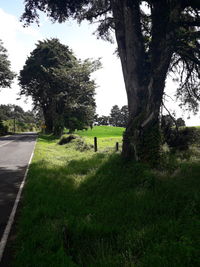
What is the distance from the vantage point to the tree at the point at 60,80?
129ft

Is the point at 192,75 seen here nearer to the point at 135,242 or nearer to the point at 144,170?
the point at 144,170

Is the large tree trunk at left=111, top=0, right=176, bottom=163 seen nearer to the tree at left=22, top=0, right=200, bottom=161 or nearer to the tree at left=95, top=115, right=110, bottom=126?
the tree at left=22, top=0, right=200, bottom=161

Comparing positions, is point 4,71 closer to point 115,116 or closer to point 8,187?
point 8,187

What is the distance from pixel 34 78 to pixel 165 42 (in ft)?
129

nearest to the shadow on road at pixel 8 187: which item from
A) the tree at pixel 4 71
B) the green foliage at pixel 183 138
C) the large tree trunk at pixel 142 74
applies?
the large tree trunk at pixel 142 74

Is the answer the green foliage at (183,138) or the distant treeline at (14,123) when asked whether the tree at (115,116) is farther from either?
the green foliage at (183,138)

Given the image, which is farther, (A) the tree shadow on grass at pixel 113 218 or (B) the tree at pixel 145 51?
(B) the tree at pixel 145 51

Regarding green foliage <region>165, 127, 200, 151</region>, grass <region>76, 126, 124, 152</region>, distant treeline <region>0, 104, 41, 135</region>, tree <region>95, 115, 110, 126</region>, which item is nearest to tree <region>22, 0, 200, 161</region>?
green foliage <region>165, 127, 200, 151</region>

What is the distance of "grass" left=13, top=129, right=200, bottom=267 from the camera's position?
3455 millimetres

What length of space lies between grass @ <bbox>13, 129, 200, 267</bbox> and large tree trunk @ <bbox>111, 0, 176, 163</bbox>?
1.46 meters

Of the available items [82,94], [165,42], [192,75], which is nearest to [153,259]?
[165,42]

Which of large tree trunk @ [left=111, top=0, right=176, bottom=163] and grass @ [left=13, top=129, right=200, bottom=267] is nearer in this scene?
grass @ [left=13, top=129, right=200, bottom=267]

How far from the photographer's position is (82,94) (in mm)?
40562

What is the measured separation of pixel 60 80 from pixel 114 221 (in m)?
37.5
